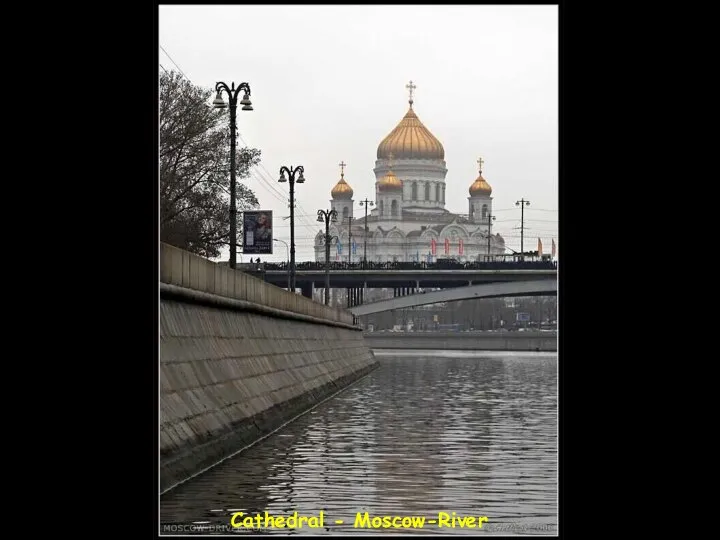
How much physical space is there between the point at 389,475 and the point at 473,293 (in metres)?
98.3

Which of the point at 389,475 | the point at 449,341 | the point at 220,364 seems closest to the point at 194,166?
the point at 220,364

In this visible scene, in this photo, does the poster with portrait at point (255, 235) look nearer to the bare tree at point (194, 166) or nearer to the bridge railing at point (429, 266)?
the bare tree at point (194, 166)

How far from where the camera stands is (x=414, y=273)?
114 metres

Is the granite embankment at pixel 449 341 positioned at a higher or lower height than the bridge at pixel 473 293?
lower

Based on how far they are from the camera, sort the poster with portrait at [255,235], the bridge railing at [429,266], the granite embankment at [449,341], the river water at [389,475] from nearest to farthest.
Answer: the river water at [389,475]
the poster with portrait at [255,235]
the bridge railing at [429,266]
the granite embankment at [449,341]

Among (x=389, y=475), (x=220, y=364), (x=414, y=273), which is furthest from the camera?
(x=414, y=273)

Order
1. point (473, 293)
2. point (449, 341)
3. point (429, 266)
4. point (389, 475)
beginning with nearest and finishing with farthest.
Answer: point (389, 475), point (473, 293), point (429, 266), point (449, 341)

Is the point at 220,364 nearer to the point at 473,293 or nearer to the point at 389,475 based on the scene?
the point at 389,475

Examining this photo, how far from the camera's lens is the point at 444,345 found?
129 meters

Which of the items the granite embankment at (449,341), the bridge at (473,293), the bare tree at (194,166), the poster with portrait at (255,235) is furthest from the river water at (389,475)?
the granite embankment at (449,341)

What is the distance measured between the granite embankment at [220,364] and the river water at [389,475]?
361 mm

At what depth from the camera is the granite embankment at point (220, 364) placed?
1498cm
